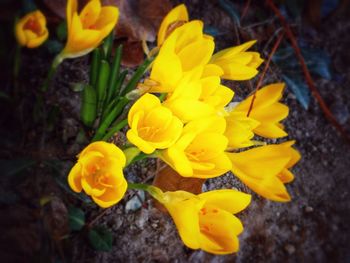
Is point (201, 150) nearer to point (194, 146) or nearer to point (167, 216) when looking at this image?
point (194, 146)

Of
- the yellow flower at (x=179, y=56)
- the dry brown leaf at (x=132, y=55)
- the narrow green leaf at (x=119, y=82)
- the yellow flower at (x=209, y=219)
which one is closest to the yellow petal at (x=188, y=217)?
the yellow flower at (x=209, y=219)

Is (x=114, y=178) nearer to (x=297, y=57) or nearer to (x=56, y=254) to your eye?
(x=56, y=254)

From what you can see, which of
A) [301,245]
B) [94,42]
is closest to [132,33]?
[94,42]

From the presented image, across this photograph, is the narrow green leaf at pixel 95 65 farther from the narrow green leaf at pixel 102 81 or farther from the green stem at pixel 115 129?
the green stem at pixel 115 129

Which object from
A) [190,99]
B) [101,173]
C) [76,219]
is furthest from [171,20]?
[76,219]

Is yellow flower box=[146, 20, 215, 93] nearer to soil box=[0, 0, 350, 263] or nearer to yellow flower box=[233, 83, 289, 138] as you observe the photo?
yellow flower box=[233, 83, 289, 138]
